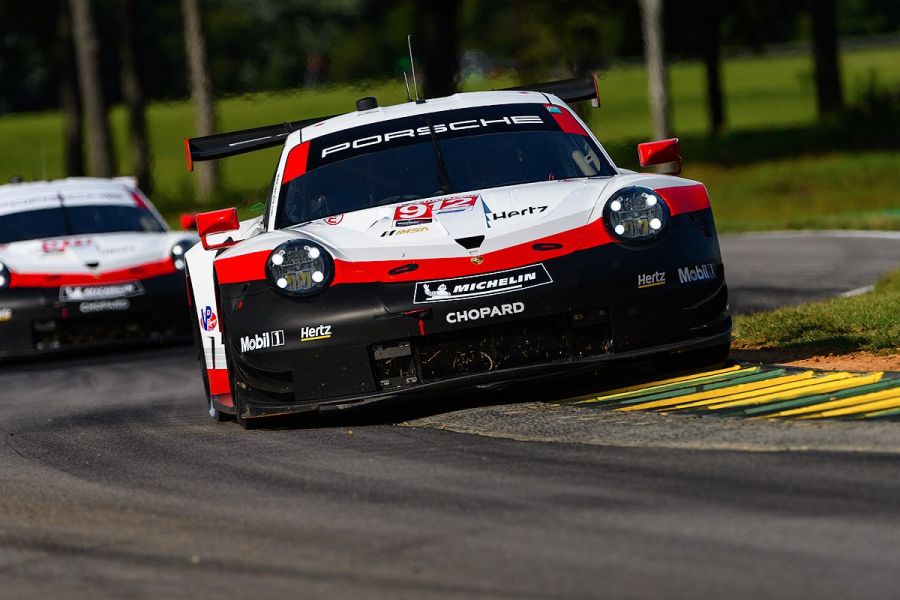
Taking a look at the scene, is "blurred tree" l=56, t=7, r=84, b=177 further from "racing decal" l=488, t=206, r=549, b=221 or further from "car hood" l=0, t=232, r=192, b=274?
"racing decal" l=488, t=206, r=549, b=221

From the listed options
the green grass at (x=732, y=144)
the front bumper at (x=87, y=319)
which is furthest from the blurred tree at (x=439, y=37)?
the front bumper at (x=87, y=319)

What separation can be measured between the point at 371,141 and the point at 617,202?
5.38 feet

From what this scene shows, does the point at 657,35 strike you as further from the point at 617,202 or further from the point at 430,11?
the point at 617,202

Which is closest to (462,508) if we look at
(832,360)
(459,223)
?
(459,223)

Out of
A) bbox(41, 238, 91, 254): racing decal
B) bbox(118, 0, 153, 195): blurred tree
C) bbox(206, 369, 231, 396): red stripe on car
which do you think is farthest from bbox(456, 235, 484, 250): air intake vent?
bbox(118, 0, 153, 195): blurred tree

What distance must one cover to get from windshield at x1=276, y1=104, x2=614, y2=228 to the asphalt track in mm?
1062

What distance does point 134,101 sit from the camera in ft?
140

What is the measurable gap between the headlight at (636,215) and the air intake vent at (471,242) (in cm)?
56

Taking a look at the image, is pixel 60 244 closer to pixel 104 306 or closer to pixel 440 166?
pixel 104 306

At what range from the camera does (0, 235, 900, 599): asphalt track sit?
432cm

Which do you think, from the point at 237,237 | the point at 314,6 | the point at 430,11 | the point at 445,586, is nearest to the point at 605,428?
the point at 445,586

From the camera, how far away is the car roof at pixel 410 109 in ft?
28.2

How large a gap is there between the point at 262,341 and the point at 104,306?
6134mm

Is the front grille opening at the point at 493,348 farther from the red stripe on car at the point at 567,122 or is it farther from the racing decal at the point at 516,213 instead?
the red stripe on car at the point at 567,122
